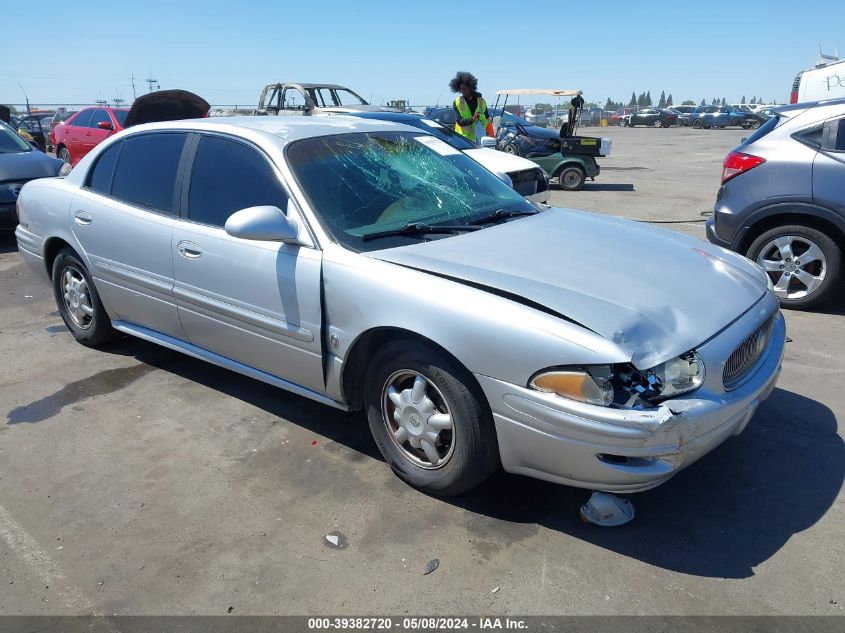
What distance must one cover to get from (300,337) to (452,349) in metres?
0.93

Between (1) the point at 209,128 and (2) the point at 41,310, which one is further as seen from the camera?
(2) the point at 41,310

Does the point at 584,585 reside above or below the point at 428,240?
below

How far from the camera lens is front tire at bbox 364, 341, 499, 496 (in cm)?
281

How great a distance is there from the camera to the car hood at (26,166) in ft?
28.1

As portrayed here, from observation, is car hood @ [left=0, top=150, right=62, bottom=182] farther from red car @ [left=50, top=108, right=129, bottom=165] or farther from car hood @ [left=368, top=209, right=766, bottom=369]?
car hood @ [left=368, top=209, right=766, bottom=369]

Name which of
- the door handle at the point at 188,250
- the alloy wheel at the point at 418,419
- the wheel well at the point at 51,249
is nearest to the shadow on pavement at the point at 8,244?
the wheel well at the point at 51,249

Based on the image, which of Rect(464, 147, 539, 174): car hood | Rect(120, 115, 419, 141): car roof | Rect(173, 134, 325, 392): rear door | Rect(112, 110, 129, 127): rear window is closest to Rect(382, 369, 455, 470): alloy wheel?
Rect(173, 134, 325, 392): rear door

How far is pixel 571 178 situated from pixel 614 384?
38.5ft

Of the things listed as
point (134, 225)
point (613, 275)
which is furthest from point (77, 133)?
point (613, 275)

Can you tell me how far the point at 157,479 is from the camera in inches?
132

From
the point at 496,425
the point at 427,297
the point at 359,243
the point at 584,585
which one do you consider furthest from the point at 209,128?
the point at 584,585

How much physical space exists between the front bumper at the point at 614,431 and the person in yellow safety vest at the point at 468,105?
8352 millimetres

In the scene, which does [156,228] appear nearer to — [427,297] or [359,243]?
[359,243]

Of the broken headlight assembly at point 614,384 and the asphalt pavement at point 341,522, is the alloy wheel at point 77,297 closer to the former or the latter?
the asphalt pavement at point 341,522
